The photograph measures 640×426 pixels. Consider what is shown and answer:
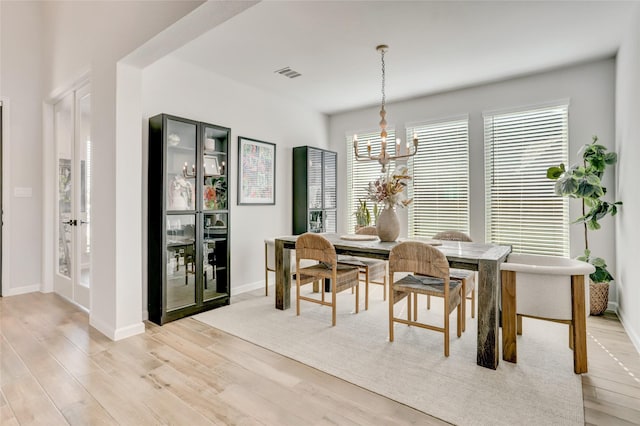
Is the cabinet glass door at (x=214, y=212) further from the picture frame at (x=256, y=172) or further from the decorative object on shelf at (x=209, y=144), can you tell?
the picture frame at (x=256, y=172)

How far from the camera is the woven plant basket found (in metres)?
3.43

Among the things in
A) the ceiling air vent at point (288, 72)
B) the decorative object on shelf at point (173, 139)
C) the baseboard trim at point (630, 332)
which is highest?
the ceiling air vent at point (288, 72)

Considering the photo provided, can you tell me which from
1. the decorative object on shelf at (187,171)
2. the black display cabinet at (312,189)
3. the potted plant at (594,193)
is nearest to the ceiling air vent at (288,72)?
the black display cabinet at (312,189)

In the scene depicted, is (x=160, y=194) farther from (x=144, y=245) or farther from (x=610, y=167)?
(x=610, y=167)

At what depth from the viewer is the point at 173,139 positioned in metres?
3.29

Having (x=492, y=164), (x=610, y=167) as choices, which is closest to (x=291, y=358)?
(x=492, y=164)

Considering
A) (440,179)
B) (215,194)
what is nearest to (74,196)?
(215,194)

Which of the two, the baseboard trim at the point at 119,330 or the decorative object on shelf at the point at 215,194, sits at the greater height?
the decorative object on shelf at the point at 215,194

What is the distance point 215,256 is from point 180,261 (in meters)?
0.43

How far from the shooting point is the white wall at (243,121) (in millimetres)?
3566

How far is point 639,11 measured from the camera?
2.58m

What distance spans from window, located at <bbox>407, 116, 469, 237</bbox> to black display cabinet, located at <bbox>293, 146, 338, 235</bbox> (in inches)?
52.0

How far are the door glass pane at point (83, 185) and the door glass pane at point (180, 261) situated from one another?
1046 millimetres

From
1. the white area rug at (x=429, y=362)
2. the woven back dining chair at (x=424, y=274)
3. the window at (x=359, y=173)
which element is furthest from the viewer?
the window at (x=359, y=173)
